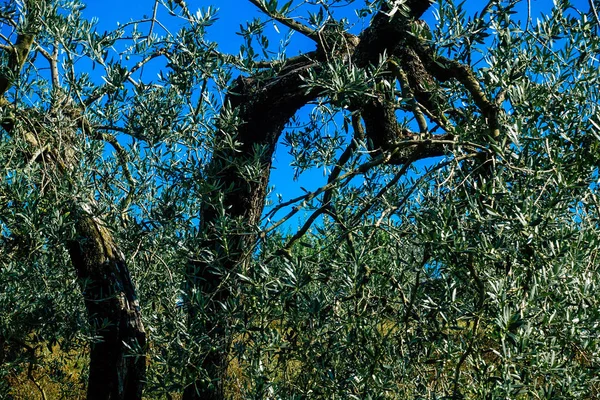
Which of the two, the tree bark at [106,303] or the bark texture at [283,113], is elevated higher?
the bark texture at [283,113]

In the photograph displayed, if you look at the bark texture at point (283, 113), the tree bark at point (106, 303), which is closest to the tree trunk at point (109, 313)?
the tree bark at point (106, 303)

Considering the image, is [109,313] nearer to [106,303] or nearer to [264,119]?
[106,303]

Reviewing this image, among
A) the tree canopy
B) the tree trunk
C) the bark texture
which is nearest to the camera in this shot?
the tree canopy

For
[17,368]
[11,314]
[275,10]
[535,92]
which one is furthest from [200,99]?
[17,368]

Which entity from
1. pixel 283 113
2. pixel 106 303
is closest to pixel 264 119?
pixel 283 113

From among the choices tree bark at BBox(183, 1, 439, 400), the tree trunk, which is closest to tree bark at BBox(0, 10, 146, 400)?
the tree trunk

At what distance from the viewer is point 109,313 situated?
5.01 metres

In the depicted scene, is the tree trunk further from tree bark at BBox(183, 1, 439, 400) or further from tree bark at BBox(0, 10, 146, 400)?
tree bark at BBox(183, 1, 439, 400)

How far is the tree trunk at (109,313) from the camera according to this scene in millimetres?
5020

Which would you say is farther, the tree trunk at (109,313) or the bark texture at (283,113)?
the tree trunk at (109,313)

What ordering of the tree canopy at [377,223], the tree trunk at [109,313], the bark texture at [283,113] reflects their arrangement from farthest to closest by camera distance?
the tree trunk at [109,313] → the bark texture at [283,113] → the tree canopy at [377,223]

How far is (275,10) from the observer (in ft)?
9.36

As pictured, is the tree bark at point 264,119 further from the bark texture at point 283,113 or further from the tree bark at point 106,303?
the tree bark at point 106,303

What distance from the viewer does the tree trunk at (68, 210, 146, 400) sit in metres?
5.02
